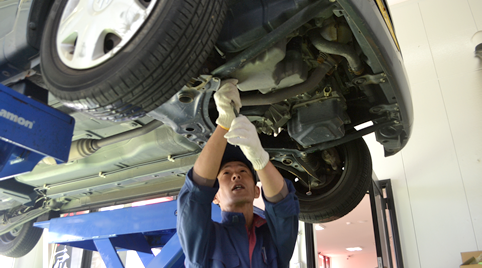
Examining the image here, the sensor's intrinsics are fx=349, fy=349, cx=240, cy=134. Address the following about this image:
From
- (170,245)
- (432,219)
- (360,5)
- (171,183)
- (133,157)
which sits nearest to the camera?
(360,5)

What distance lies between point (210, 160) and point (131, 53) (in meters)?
0.56

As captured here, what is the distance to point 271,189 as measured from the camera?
1.50 metres

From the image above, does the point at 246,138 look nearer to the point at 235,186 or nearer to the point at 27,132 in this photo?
the point at 235,186

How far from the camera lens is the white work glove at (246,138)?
1.30 meters

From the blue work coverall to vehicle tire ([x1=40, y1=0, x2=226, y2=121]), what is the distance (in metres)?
0.46

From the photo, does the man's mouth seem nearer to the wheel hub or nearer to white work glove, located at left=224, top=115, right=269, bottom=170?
white work glove, located at left=224, top=115, right=269, bottom=170

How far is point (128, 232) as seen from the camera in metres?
2.25

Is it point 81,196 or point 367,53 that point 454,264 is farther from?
point 81,196

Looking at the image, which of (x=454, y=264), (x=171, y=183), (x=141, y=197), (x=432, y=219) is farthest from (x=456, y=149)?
(x=141, y=197)

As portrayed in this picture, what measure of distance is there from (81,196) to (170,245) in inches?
60.3

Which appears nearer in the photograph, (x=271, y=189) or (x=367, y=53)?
(x=367, y=53)

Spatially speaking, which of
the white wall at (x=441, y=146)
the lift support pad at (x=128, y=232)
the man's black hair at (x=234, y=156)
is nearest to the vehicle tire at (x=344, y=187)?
the man's black hair at (x=234, y=156)

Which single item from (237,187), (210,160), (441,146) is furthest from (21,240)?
(441,146)

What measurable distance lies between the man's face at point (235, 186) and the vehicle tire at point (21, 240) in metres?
2.80
